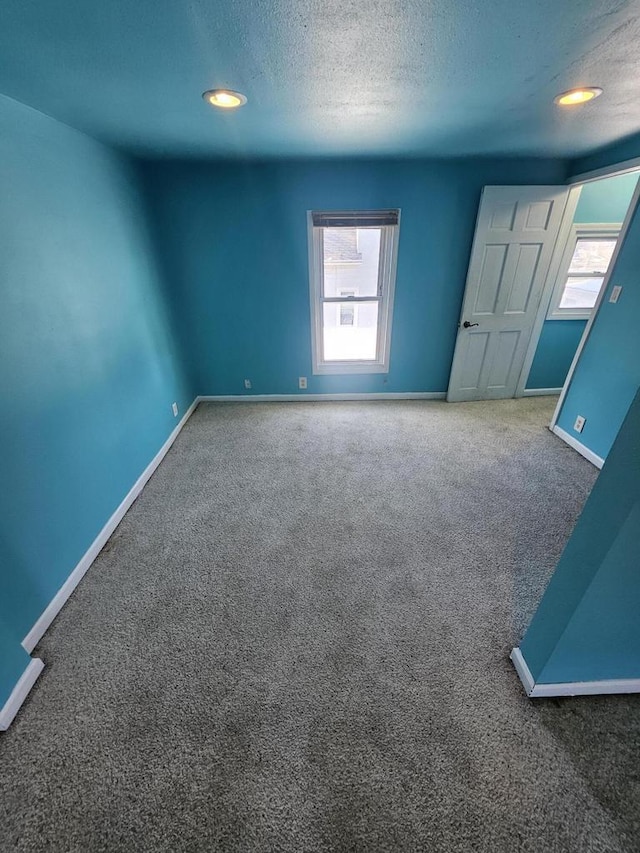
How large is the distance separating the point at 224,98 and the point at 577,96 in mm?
1645

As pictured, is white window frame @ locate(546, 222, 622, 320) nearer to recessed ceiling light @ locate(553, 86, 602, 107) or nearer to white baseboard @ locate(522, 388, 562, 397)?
white baseboard @ locate(522, 388, 562, 397)

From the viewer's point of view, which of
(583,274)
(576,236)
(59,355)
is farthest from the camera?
(583,274)

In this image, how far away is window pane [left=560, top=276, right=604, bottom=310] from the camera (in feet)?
11.4

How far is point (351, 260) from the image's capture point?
332 cm

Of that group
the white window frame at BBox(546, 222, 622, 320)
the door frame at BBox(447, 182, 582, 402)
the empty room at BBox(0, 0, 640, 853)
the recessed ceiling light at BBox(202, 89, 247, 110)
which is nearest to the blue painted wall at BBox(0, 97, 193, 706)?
the empty room at BBox(0, 0, 640, 853)

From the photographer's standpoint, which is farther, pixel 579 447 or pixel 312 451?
pixel 312 451

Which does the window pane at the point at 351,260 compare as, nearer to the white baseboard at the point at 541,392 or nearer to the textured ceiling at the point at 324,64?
the textured ceiling at the point at 324,64

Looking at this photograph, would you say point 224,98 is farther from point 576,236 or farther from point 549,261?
point 576,236

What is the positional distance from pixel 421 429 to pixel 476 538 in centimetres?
138

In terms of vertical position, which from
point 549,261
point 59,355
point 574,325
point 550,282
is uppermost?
point 549,261

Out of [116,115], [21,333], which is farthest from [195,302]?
[21,333]

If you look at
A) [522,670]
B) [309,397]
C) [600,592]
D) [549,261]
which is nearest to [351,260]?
[309,397]

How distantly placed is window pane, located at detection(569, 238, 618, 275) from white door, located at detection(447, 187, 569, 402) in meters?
0.43

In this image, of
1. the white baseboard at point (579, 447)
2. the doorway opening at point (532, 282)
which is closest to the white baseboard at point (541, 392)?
the doorway opening at point (532, 282)
